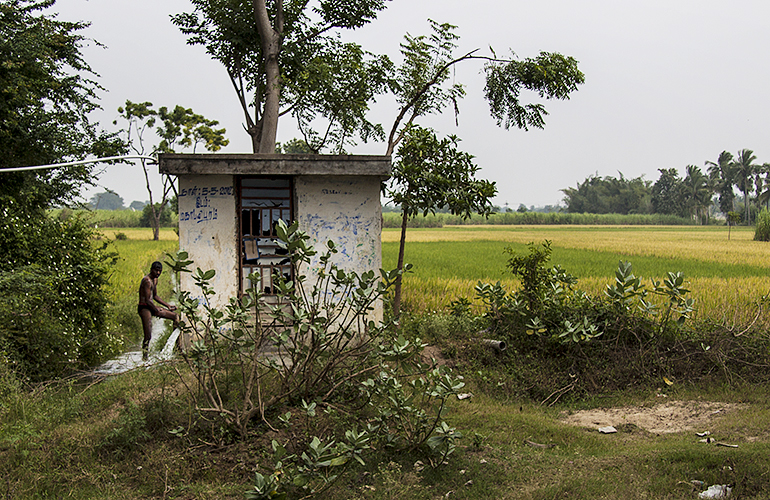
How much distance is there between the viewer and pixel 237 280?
8422 millimetres

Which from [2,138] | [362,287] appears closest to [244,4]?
[2,138]

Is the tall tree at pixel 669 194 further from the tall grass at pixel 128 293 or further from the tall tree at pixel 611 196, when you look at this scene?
the tall grass at pixel 128 293

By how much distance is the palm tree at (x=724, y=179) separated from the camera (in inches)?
3039

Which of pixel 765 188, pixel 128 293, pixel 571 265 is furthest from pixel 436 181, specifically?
pixel 765 188

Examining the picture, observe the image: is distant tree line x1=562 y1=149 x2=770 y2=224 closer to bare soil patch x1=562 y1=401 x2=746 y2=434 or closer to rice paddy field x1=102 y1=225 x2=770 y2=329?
rice paddy field x1=102 y1=225 x2=770 y2=329

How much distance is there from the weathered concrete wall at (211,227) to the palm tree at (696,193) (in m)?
83.6

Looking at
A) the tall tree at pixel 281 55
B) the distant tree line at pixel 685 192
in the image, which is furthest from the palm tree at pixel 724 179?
the tall tree at pixel 281 55

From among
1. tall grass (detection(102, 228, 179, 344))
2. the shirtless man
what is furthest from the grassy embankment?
tall grass (detection(102, 228, 179, 344))

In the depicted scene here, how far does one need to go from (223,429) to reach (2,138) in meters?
9.56

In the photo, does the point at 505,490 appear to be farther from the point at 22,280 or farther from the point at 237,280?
the point at 22,280

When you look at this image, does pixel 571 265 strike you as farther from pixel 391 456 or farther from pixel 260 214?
pixel 391 456

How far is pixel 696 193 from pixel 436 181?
270 ft

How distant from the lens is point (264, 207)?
8.64 meters

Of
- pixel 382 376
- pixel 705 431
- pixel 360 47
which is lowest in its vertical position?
pixel 705 431
